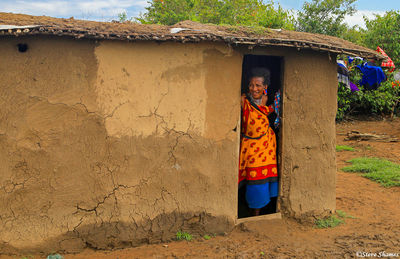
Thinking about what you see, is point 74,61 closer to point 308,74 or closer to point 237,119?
point 237,119

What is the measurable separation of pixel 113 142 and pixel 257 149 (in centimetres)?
189

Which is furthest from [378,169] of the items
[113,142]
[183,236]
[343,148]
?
[113,142]

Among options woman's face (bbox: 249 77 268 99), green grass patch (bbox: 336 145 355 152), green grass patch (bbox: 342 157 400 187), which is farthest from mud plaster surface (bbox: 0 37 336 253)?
green grass patch (bbox: 336 145 355 152)

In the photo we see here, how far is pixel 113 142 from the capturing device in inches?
151

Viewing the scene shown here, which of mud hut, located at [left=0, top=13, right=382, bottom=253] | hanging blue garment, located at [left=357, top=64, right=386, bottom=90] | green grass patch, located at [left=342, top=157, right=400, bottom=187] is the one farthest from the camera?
hanging blue garment, located at [left=357, top=64, right=386, bottom=90]

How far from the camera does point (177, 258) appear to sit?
3.82 m

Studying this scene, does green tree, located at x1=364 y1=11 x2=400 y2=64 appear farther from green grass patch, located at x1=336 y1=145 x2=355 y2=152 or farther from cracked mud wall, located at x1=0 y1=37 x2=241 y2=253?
cracked mud wall, located at x1=0 y1=37 x2=241 y2=253

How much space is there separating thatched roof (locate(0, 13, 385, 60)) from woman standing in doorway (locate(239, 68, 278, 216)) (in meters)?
0.68

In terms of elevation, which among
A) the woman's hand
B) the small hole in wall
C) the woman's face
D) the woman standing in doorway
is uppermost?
the small hole in wall

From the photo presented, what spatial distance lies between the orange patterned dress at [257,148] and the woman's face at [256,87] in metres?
0.14

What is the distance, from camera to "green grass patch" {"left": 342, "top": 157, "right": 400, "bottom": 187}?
704 cm

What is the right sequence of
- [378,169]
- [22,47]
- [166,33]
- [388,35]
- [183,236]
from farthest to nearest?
1. [388,35]
2. [378,169]
3. [183,236]
4. [166,33]
5. [22,47]

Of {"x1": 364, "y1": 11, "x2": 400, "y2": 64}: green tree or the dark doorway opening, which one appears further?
{"x1": 364, "y1": 11, "x2": 400, "y2": 64}: green tree

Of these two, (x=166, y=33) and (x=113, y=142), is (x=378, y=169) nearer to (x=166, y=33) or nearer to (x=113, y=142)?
(x=166, y=33)
